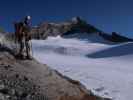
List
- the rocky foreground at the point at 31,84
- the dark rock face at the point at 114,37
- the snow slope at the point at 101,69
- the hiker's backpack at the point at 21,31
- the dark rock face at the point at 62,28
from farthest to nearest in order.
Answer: the dark rock face at the point at 114,37 → the dark rock face at the point at 62,28 → the hiker's backpack at the point at 21,31 → the snow slope at the point at 101,69 → the rocky foreground at the point at 31,84

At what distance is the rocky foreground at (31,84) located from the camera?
38.9 ft

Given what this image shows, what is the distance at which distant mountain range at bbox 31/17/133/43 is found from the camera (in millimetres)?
47625

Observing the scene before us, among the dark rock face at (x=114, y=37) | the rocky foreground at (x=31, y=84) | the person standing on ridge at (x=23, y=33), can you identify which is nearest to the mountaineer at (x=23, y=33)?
the person standing on ridge at (x=23, y=33)

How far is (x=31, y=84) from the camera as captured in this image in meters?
12.7

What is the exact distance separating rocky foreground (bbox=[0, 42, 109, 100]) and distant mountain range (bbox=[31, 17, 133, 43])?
3136 cm

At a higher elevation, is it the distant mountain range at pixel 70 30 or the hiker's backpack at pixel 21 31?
the hiker's backpack at pixel 21 31

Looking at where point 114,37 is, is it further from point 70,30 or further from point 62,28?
point 62,28

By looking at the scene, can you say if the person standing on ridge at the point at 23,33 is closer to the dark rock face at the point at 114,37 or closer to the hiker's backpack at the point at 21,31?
the hiker's backpack at the point at 21,31

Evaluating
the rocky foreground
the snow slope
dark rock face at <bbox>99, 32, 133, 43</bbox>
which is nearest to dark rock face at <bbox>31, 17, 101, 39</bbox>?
dark rock face at <bbox>99, 32, 133, 43</bbox>

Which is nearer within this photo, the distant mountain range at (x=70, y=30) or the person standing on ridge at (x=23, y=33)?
the person standing on ridge at (x=23, y=33)

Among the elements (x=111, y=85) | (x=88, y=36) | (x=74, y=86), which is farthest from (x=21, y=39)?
(x=88, y=36)

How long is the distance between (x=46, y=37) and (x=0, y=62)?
1267 inches

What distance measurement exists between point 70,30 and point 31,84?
39564mm

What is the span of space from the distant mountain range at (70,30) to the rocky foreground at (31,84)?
31.4 m
